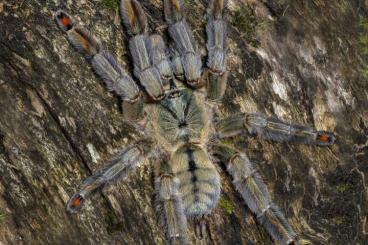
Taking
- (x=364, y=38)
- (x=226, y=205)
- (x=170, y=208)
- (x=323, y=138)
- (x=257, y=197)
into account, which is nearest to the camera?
(x=170, y=208)

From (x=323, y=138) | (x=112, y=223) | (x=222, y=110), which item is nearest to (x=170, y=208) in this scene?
(x=112, y=223)

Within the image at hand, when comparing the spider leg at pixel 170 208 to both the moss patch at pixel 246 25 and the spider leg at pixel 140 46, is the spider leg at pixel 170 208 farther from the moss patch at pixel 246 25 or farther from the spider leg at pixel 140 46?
the moss patch at pixel 246 25

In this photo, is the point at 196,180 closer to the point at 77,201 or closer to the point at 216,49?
Result: the point at 77,201

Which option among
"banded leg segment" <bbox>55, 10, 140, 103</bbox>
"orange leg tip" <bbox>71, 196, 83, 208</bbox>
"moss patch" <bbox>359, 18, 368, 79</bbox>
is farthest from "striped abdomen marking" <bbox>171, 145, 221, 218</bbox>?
"moss patch" <bbox>359, 18, 368, 79</bbox>

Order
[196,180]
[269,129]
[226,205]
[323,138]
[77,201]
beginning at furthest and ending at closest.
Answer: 1. [323,138]
2. [269,129]
3. [226,205]
4. [196,180]
5. [77,201]

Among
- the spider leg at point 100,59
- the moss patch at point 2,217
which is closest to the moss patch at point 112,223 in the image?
the moss patch at point 2,217
